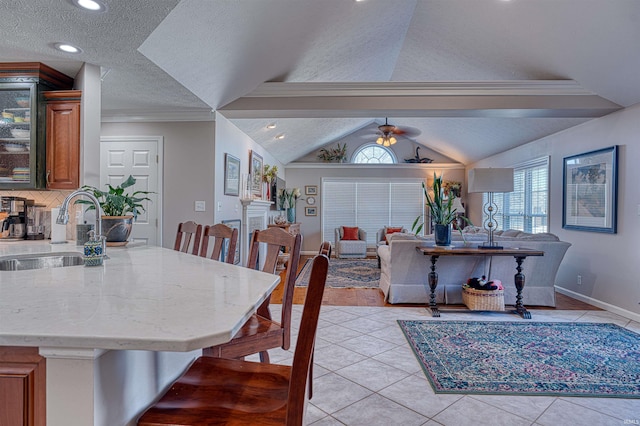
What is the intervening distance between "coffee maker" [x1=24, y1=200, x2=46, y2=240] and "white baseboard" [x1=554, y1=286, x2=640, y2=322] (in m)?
5.81

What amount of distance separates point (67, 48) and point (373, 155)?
7402mm

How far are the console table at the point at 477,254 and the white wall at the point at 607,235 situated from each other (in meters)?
1.04

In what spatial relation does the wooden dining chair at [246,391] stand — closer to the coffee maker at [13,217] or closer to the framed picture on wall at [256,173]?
the coffee maker at [13,217]

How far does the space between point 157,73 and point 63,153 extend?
1.06 meters

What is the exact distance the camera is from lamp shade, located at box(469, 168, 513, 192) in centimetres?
412

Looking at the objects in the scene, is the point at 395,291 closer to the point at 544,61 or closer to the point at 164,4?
the point at 544,61

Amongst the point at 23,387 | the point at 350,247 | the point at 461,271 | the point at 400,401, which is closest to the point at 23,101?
the point at 23,387

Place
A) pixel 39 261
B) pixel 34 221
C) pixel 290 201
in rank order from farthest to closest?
1. pixel 290 201
2. pixel 34 221
3. pixel 39 261

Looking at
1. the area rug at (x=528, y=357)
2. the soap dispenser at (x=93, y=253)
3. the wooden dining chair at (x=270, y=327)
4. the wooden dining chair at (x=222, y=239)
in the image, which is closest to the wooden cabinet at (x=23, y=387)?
the wooden dining chair at (x=270, y=327)

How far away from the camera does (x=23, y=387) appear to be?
779mm

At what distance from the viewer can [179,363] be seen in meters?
1.20

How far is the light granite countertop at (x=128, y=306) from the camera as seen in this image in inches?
28.0

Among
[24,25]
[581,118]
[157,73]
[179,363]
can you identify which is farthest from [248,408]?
[581,118]

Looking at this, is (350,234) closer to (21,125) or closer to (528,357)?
(528,357)
